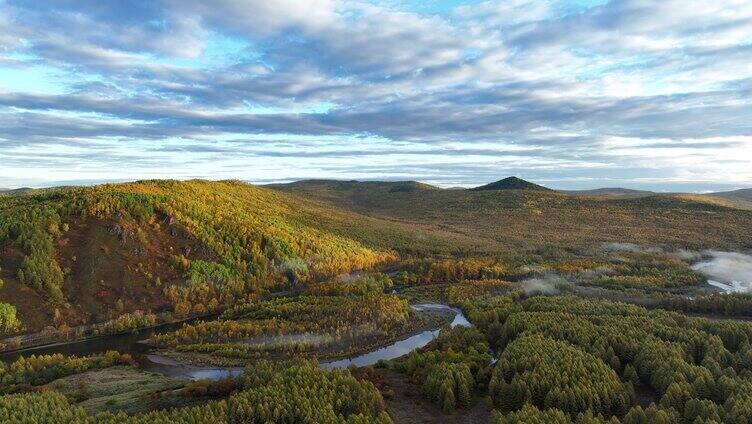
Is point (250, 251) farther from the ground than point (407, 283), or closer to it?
farther from the ground

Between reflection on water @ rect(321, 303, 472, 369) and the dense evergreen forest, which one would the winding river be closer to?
reflection on water @ rect(321, 303, 472, 369)

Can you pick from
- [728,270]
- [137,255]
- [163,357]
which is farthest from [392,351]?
[728,270]

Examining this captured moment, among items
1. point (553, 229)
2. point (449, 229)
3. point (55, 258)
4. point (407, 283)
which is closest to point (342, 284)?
point (407, 283)

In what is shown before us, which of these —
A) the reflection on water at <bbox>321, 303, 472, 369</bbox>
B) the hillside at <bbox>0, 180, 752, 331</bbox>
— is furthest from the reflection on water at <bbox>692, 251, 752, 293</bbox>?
the reflection on water at <bbox>321, 303, 472, 369</bbox>

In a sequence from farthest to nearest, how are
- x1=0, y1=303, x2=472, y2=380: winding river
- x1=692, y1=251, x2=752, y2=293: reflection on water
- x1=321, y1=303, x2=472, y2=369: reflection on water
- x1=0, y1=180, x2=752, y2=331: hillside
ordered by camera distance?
x1=692, y1=251, x2=752, y2=293: reflection on water
x1=0, y1=180, x2=752, y2=331: hillside
x1=321, y1=303, x2=472, y2=369: reflection on water
x1=0, y1=303, x2=472, y2=380: winding river

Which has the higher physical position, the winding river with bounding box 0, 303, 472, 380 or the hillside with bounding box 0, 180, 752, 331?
the hillside with bounding box 0, 180, 752, 331

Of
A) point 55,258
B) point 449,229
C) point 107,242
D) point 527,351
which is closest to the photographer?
point 527,351

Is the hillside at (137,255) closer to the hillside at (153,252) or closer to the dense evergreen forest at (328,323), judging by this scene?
the hillside at (153,252)

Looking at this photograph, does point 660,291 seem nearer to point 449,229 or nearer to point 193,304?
point 193,304
